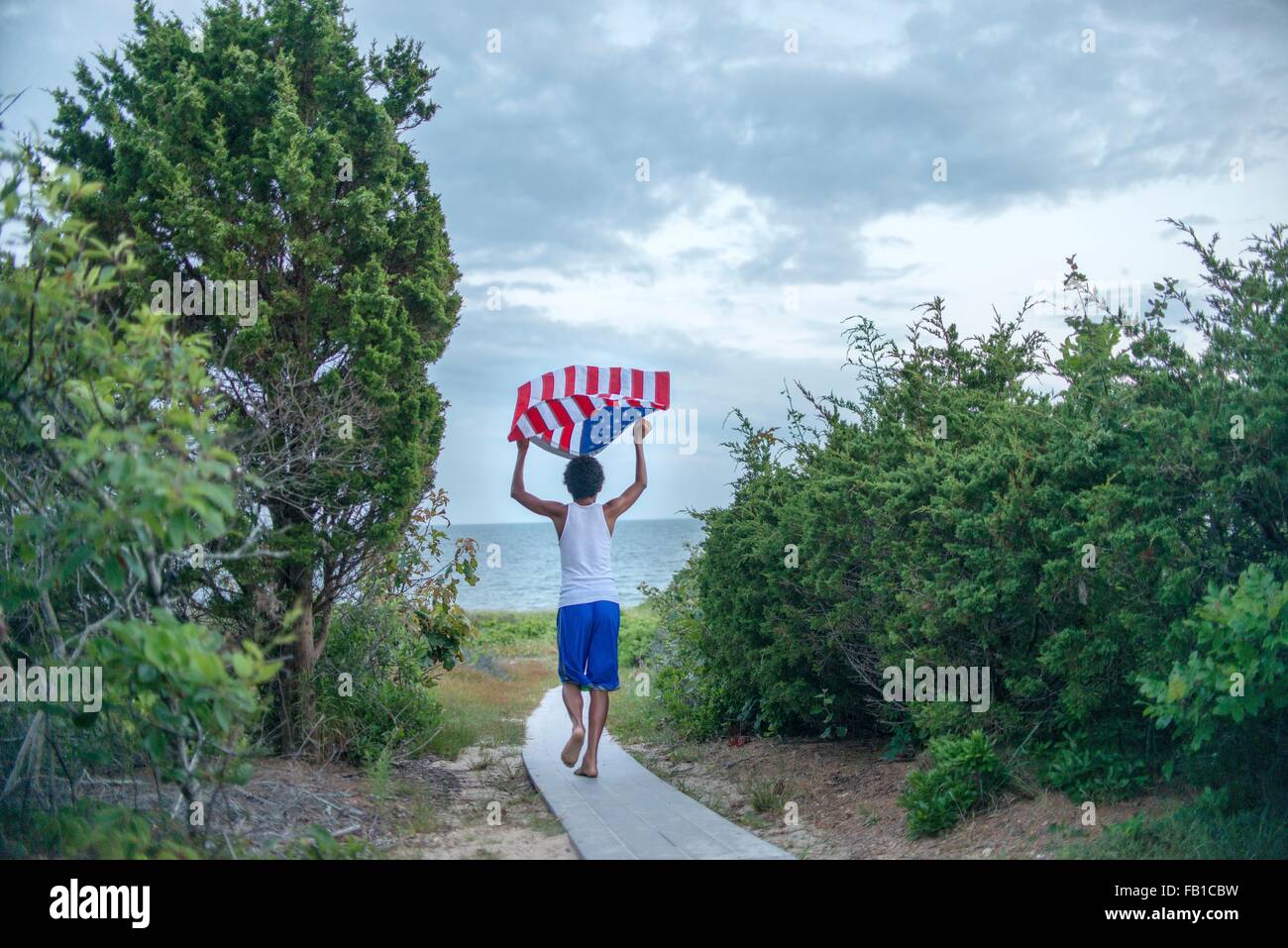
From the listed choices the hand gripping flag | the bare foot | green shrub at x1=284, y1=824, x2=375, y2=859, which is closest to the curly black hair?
the hand gripping flag

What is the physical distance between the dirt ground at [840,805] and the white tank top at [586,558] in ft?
6.36

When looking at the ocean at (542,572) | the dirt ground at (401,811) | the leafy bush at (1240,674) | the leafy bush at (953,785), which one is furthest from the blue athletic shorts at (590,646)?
the ocean at (542,572)

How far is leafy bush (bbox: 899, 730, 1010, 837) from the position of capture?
6.02m

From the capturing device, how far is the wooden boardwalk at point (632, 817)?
18.6 ft

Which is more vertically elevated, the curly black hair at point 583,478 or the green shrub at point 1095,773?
the curly black hair at point 583,478

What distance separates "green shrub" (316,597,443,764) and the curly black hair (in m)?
2.16

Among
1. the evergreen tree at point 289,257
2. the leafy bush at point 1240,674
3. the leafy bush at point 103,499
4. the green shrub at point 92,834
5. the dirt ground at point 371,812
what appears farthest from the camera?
the evergreen tree at point 289,257

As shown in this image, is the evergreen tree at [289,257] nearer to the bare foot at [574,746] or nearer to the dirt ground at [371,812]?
the dirt ground at [371,812]

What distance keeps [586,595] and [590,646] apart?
1.27ft

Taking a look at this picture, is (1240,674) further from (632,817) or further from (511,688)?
(511,688)

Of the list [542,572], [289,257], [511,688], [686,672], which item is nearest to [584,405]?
[289,257]
